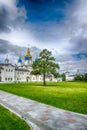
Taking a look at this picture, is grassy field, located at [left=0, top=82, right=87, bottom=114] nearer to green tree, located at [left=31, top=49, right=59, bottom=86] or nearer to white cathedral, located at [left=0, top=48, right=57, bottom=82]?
green tree, located at [left=31, top=49, right=59, bottom=86]

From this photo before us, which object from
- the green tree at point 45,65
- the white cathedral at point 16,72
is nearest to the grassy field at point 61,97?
the green tree at point 45,65

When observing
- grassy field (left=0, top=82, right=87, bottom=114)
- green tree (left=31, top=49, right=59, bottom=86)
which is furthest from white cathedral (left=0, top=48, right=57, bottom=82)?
grassy field (left=0, top=82, right=87, bottom=114)

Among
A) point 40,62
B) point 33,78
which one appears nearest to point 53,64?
point 40,62

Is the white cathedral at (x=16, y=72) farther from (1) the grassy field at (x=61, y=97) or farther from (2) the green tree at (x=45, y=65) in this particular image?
(1) the grassy field at (x=61, y=97)

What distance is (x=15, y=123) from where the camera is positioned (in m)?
6.70

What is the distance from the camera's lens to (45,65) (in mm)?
43094

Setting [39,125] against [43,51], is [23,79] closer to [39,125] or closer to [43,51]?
[43,51]

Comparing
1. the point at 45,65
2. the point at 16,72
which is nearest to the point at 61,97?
the point at 45,65

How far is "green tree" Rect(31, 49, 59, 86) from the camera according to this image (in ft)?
136

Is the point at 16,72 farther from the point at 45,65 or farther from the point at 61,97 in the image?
the point at 61,97

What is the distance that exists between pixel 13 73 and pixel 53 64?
46.7m

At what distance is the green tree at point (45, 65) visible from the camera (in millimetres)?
41594

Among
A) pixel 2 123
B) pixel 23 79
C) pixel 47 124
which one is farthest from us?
pixel 23 79

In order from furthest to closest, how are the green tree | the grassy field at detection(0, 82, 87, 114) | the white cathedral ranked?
the white cathedral
the green tree
the grassy field at detection(0, 82, 87, 114)
